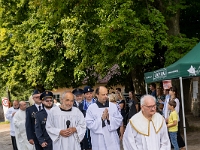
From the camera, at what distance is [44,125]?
27.0 feet

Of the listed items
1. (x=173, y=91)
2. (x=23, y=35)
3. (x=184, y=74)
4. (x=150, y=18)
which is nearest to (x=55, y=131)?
(x=184, y=74)

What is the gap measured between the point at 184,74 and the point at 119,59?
5.25 m

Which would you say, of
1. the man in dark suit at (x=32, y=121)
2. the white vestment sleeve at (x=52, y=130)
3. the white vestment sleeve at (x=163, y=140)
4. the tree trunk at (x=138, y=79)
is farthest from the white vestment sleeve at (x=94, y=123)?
the tree trunk at (x=138, y=79)

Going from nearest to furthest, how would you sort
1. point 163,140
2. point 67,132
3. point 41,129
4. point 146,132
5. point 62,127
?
point 146,132 → point 163,140 → point 67,132 → point 62,127 → point 41,129

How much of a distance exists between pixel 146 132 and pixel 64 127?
181 cm

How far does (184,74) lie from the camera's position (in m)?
11.0

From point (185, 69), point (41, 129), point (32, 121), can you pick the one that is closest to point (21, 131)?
point (32, 121)

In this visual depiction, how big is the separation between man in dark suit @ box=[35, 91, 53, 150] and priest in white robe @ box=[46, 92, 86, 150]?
2.25ft

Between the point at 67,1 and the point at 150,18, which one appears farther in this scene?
the point at 67,1

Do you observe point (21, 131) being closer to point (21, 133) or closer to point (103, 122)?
point (21, 133)

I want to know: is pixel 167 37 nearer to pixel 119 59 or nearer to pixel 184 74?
pixel 119 59

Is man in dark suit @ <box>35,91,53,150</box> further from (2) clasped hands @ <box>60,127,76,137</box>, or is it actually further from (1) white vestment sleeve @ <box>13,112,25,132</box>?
(1) white vestment sleeve @ <box>13,112,25,132</box>

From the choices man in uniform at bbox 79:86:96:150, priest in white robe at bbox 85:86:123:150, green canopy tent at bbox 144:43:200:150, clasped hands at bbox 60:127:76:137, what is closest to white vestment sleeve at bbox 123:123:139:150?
clasped hands at bbox 60:127:76:137

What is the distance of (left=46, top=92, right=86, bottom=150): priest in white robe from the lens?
7.29m
